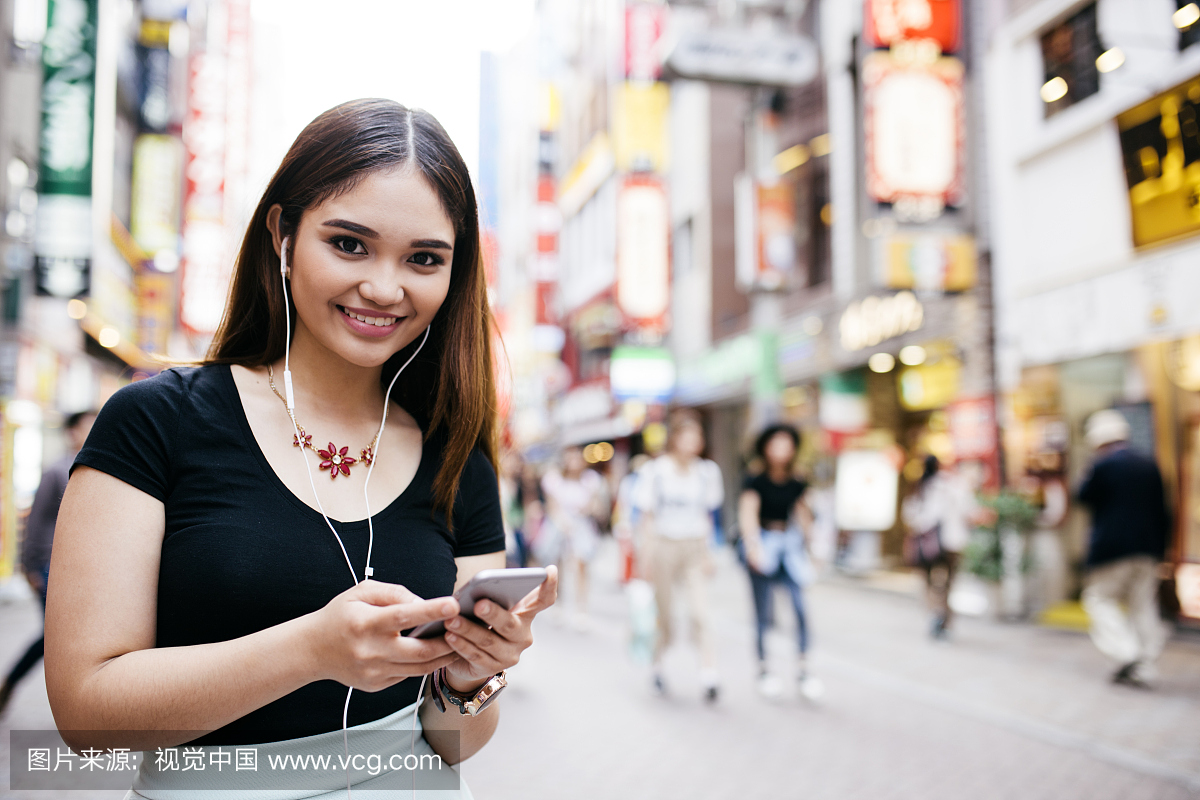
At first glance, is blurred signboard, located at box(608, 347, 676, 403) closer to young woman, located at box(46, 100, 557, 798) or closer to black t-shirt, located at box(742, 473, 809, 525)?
black t-shirt, located at box(742, 473, 809, 525)

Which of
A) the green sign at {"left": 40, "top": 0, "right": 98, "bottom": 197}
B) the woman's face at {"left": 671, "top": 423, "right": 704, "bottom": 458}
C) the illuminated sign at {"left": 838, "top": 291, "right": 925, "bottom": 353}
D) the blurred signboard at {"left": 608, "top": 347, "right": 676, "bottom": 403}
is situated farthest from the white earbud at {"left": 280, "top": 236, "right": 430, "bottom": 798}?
the blurred signboard at {"left": 608, "top": 347, "right": 676, "bottom": 403}

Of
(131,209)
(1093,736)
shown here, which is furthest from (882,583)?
(131,209)

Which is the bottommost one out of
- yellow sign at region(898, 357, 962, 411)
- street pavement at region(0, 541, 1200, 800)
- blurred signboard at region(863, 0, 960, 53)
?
street pavement at region(0, 541, 1200, 800)

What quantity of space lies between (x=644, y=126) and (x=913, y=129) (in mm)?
14506

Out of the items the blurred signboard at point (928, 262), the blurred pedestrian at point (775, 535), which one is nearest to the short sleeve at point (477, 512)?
the blurred pedestrian at point (775, 535)

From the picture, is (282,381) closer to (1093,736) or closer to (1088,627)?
(1093,736)

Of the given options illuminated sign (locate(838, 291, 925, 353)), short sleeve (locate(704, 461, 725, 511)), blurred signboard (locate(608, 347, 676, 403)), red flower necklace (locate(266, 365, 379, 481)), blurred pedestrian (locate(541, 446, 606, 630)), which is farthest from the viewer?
blurred signboard (locate(608, 347, 676, 403))

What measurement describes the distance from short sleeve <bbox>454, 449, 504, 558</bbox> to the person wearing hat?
666 centimetres

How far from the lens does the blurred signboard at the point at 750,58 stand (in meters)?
12.2

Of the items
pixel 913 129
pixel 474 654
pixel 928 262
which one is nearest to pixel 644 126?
pixel 913 129

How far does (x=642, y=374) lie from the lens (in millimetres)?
22266

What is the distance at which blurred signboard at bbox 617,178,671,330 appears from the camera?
71.5 ft

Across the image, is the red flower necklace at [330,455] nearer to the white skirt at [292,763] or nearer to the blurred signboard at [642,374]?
the white skirt at [292,763]

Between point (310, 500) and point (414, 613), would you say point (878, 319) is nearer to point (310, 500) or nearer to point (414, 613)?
point (310, 500)
